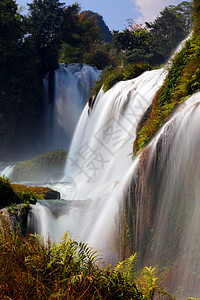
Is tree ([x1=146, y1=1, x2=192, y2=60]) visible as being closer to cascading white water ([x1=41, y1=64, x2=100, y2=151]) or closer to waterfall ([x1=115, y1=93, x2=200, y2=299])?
cascading white water ([x1=41, y1=64, x2=100, y2=151])

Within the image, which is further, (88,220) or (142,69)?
(142,69)

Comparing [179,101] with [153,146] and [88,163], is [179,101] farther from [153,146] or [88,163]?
[88,163]

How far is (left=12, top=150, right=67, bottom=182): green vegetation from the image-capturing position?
1582cm

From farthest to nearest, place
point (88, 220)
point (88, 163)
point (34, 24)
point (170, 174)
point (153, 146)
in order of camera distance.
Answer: point (34, 24) → point (88, 163) → point (88, 220) → point (153, 146) → point (170, 174)

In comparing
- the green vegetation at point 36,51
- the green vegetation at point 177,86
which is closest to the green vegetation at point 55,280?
the green vegetation at point 177,86

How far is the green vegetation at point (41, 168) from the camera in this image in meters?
15.8

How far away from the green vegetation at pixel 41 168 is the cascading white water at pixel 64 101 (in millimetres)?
11531

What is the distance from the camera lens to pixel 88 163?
1328cm

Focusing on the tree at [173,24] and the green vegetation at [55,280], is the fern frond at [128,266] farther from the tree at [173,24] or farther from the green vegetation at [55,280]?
the tree at [173,24]

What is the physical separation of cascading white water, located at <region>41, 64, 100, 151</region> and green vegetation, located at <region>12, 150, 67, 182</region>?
1153 cm

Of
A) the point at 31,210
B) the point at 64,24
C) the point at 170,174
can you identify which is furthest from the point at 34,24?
the point at 170,174

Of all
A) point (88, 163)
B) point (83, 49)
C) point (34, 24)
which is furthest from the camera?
point (83, 49)

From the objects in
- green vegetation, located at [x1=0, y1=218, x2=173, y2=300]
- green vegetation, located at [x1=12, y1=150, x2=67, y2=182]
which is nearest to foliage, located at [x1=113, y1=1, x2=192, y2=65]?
green vegetation, located at [x1=12, y1=150, x2=67, y2=182]

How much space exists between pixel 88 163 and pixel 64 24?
26422mm
